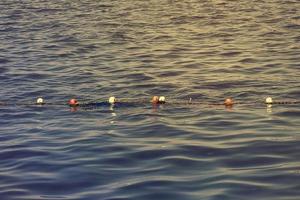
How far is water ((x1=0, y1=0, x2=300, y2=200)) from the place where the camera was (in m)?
8.46

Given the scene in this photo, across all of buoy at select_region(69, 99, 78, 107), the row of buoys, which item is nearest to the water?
the row of buoys

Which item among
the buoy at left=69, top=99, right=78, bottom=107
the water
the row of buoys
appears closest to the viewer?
the water

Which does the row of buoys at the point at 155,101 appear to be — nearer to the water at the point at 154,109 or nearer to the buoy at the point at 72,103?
the buoy at the point at 72,103

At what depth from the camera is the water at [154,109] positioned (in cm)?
846

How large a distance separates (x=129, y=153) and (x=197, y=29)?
14.0 meters

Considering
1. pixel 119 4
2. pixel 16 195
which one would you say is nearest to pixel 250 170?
pixel 16 195

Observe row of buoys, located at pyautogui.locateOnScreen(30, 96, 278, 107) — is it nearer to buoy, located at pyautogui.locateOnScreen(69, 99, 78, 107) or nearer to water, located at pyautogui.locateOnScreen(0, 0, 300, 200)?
buoy, located at pyautogui.locateOnScreen(69, 99, 78, 107)

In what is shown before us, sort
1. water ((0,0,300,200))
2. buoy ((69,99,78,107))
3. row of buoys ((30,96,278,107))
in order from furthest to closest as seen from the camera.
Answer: buoy ((69,99,78,107)), row of buoys ((30,96,278,107)), water ((0,0,300,200))

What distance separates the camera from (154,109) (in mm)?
12781

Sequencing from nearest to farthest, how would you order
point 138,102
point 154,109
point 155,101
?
point 154,109 → point 155,101 → point 138,102

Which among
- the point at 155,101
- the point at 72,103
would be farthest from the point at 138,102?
the point at 72,103

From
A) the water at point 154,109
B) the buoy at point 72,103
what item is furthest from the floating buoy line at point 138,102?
the water at point 154,109

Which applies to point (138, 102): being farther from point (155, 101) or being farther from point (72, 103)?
point (72, 103)

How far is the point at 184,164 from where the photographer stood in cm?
912
